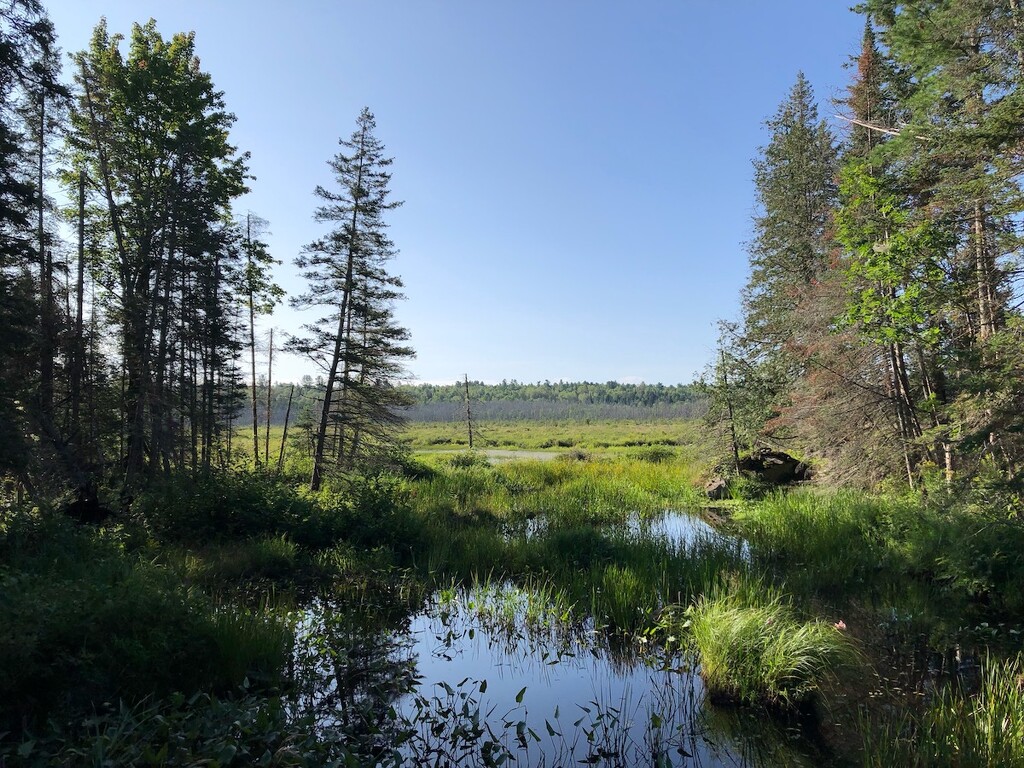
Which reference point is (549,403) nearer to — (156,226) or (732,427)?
(732,427)

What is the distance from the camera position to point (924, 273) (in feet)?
30.2

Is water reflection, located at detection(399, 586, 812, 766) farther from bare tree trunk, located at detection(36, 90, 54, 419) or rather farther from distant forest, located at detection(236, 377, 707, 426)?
distant forest, located at detection(236, 377, 707, 426)

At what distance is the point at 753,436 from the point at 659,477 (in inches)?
166

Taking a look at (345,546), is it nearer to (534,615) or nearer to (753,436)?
(534,615)

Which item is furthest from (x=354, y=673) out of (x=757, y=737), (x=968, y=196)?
(x=968, y=196)

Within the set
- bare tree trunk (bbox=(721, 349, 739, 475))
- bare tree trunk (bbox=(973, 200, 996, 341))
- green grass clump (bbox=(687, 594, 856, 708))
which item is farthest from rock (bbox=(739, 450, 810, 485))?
green grass clump (bbox=(687, 594, 856, 708))

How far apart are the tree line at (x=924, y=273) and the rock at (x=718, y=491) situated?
2745mm

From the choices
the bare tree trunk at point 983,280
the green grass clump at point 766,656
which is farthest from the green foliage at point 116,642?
the bare tree trunk at point 983,280

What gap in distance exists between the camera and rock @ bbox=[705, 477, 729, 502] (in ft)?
58.9

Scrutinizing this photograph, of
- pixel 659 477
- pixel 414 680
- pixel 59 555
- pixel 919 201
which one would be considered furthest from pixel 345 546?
pixel 659 477

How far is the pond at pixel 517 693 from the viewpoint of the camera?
4.34 metres

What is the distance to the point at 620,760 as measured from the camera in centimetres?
430

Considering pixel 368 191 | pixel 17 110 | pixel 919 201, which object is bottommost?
pixel 919 201

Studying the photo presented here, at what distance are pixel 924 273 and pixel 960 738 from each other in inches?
318
